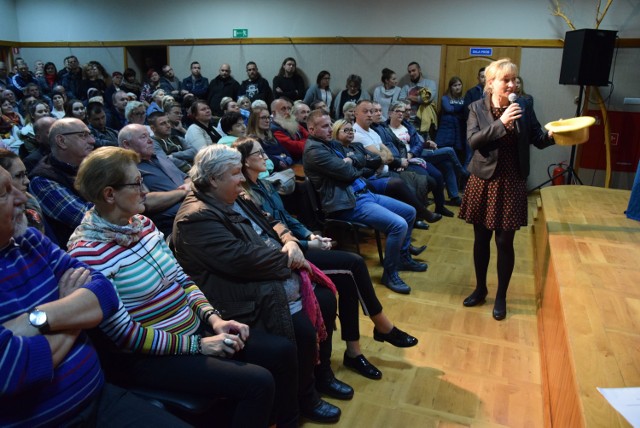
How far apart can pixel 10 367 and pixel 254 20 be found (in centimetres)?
776

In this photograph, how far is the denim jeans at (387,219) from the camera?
3.22 m

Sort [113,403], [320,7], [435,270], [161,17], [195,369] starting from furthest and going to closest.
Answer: [161,17], [320,7], [435,270], [195,369], [113,403]

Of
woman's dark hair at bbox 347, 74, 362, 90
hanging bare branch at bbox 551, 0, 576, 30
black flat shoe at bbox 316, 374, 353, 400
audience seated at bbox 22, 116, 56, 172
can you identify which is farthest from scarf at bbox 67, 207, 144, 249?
hanging bare branch at bbox 551, 0, 576, 30

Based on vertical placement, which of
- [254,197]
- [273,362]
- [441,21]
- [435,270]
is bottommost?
[435,270]

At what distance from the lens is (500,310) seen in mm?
2834

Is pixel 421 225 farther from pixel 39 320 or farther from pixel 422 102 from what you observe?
pixel 39 320

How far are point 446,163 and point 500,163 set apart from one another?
289 cm

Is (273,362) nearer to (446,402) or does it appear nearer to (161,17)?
(446,402)

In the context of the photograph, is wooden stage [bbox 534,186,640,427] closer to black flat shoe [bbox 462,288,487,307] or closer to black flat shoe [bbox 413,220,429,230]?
black flat shoe [bbox 462,288,487,307]

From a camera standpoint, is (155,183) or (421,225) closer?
(155,183)

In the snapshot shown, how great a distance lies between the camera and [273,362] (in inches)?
63.9

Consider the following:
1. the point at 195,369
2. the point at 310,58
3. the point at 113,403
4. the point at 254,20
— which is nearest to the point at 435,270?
the point at 195,369

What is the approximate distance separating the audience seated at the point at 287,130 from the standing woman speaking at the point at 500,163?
1.95 metres

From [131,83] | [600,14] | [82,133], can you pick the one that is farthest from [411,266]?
[131,83]
